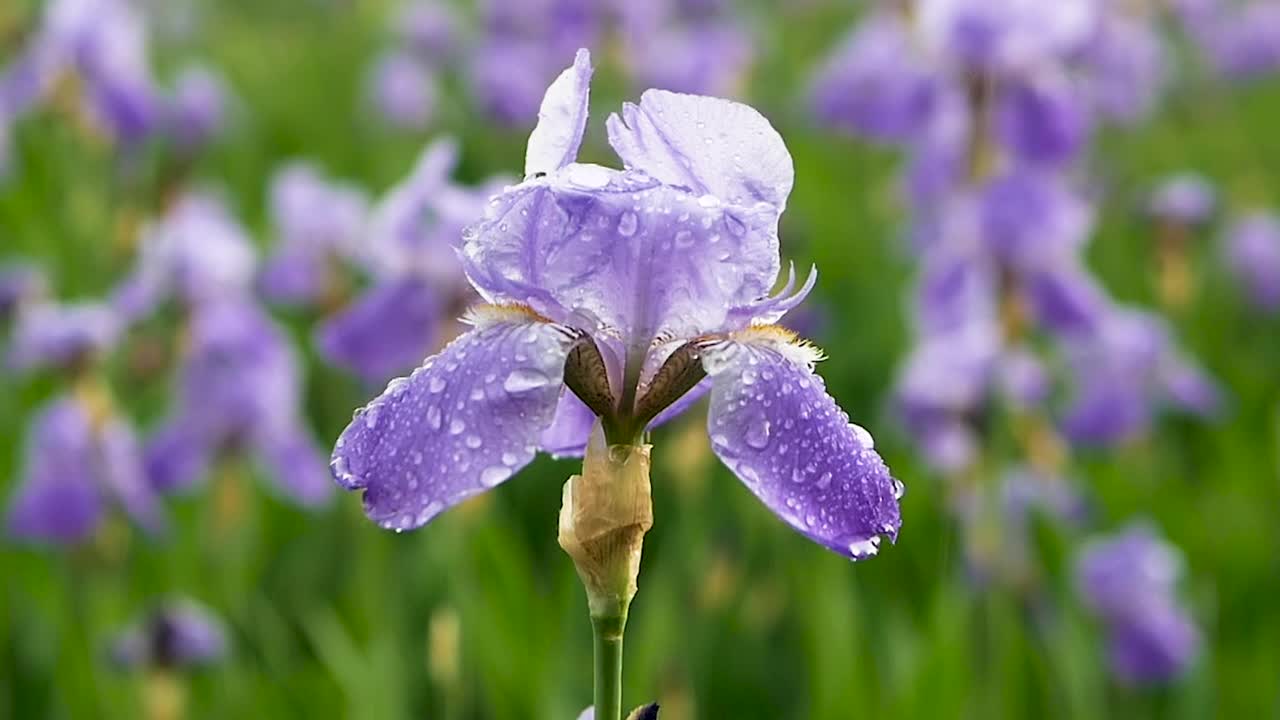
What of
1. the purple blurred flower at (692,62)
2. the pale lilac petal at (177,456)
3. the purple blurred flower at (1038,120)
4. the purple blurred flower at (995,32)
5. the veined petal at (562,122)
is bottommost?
the purple blurred flower at (692,62)

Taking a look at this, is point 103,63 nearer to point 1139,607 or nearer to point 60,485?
point 60,485

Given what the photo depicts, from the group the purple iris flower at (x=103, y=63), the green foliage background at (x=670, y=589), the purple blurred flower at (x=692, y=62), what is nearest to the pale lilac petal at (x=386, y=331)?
the green foliage background at (x=670, y=589)

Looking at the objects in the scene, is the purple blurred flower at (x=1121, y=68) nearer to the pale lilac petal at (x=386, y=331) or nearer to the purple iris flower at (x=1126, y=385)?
the purple iris flower at (x=1126, y=385)

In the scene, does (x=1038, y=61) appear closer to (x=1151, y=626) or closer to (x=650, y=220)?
(x=1151, y=626)

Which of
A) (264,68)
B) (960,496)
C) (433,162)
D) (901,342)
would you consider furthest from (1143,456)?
(264,68)

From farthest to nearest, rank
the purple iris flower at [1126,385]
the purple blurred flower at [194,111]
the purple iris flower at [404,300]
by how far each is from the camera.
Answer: the purple blurred flower at [194,111], the purple iris flower at [1126,385], the purple iris flower at [404,300]
